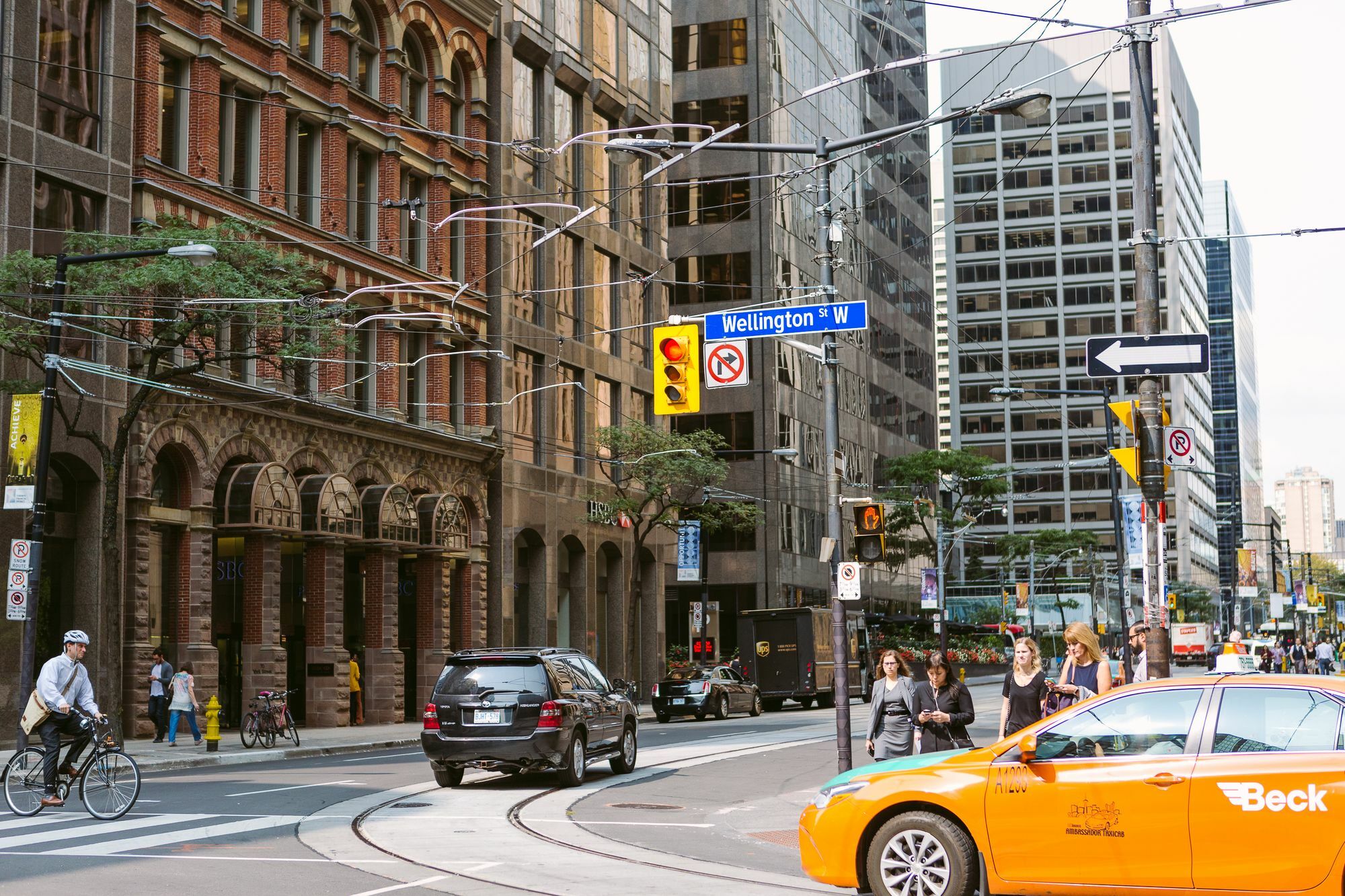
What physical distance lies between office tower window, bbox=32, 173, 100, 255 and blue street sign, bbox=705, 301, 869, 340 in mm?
16058

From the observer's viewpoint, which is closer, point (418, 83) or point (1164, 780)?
point (1164, 780)

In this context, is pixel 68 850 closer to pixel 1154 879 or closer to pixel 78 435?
pixel 1154 879

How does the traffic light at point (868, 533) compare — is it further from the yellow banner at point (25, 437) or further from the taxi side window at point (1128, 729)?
the yellow banner at point (25, 437)

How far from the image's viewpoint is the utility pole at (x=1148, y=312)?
49.9 feet

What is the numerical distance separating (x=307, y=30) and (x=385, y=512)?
41.4 ft

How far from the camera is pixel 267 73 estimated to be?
120 ft

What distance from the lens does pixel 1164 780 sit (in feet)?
29.9

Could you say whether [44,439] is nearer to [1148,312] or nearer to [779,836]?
[779,836]

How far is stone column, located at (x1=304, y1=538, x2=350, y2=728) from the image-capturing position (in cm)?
3766

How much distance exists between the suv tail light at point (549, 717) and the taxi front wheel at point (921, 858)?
961 centimetres

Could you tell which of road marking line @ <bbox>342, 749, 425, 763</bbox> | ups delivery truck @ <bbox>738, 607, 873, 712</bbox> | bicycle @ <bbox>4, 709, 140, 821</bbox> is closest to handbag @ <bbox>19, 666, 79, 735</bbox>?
bicycle @ <bbox>4, 709, 140, 821</bbox>

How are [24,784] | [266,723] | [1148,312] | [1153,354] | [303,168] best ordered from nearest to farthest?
[1153,354] → [1148,312] → [24,784] → [266,723] → [303,168]

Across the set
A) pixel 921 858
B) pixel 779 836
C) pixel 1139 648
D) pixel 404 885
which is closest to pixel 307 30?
Answer: pixel 1139 648

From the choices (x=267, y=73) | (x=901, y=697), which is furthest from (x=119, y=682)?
(x=901, y=697)
